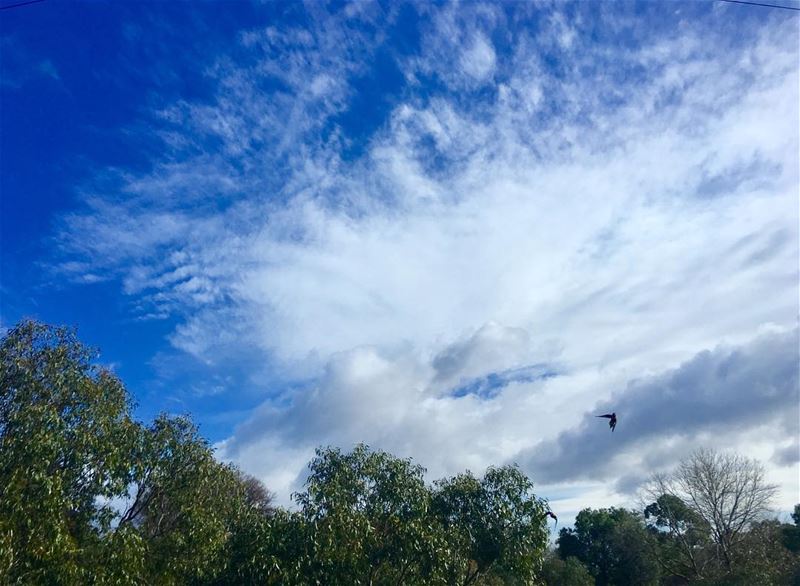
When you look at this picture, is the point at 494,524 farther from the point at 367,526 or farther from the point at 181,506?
the point at 181,506

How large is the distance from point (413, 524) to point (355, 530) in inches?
64.4

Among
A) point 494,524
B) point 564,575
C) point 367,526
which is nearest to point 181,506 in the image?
point 367,526

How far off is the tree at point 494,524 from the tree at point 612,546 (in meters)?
35.5

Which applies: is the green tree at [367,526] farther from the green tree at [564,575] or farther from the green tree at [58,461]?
the green tree at [564,575]

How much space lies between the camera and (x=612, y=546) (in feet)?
174

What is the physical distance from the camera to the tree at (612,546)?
161 ft

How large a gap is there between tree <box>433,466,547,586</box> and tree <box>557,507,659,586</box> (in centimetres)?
3549

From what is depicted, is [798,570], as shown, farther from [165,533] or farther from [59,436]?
[59,436]

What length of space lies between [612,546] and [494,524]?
4025 cm

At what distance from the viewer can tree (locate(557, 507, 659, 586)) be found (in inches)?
1932

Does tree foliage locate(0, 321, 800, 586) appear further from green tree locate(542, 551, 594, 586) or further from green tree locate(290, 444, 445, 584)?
green tree locate(542, 551, 594, 586)

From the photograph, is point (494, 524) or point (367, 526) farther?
point (494, 524)

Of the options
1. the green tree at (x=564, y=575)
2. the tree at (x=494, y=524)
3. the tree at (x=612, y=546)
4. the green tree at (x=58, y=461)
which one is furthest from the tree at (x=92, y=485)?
the tree at (x=612, y=546)

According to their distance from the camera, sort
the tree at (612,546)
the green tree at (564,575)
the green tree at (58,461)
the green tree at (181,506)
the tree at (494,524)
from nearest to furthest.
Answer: the green tree at (58,461) → the green tree at (181,506) → the tree at (494,524) → the green tree at (564,575) → the tree at (612,546)
